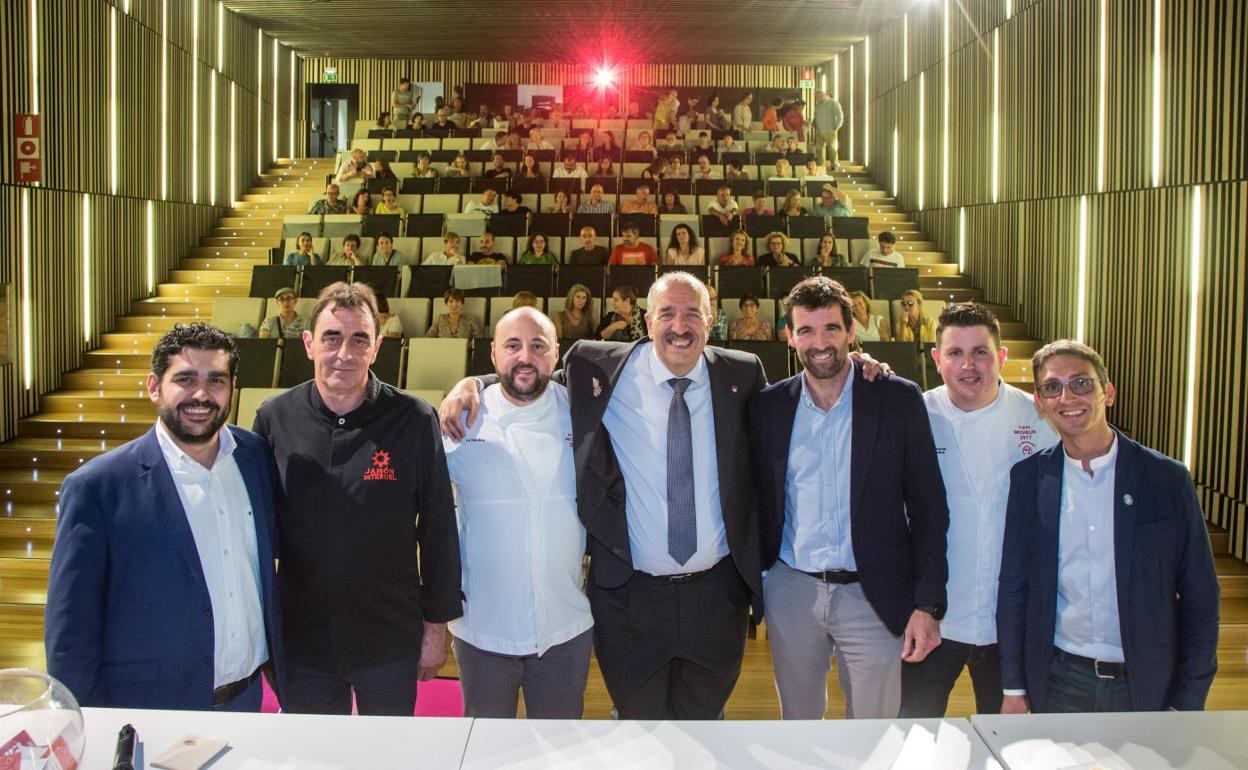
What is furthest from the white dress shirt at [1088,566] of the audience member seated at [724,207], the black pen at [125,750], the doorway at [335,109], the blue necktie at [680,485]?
the doorway at [335,109]

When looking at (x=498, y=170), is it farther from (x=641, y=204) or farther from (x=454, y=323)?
(x=454, y=323)

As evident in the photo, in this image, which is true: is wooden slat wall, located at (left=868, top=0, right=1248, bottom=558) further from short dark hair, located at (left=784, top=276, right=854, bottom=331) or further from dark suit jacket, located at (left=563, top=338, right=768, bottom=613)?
dark suit jacket, located at (left=563, top=338, right=768, bottom=613)

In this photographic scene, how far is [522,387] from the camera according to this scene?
2090mm

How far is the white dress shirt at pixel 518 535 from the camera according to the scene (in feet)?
6.75

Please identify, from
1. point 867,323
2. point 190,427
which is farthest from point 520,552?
point 867,323

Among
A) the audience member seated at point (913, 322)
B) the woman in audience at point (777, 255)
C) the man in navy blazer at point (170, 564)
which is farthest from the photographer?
the woman in audience at point (777, 255)

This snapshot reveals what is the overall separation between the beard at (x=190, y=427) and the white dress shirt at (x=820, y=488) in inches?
49.3

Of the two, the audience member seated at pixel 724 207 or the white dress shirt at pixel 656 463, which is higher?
the audience member seated at pixel 724 207

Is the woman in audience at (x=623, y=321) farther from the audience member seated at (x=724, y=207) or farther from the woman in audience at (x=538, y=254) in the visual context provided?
the audience member seated at (x=724, y=207)

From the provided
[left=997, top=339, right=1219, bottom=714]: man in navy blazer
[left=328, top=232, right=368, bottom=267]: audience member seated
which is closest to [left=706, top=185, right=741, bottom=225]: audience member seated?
[left=328, top=232, right=368, bottom=267]: audience member seated

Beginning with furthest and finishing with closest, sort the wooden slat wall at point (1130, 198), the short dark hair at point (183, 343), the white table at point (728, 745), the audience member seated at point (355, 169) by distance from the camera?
the audience member seated at point (355, 169)
the wooden slat wall at point (1130, 198)
the short dark hair at point (183, 343)
the white table at point (728, 745)

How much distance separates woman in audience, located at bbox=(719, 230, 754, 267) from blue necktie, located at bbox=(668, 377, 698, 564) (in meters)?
4.71

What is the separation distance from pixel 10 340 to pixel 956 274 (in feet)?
23.7

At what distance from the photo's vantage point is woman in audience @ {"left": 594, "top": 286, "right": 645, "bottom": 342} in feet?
18.0
